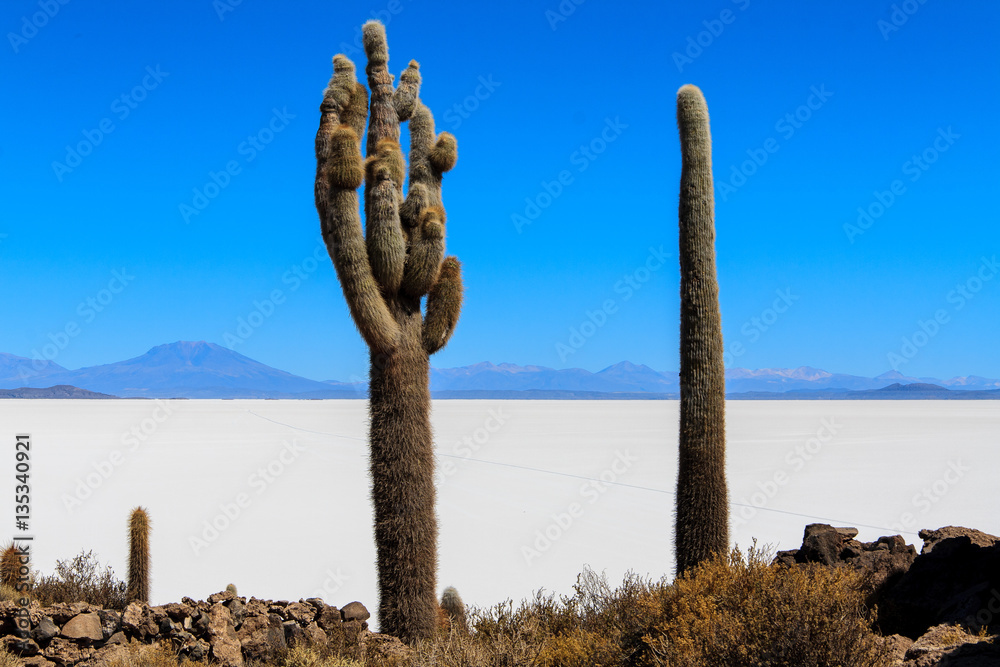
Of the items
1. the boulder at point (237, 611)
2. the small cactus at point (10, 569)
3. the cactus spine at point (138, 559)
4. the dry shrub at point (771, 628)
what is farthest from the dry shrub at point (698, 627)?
the small cactus at point (10, 569)

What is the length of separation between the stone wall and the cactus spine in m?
1.08

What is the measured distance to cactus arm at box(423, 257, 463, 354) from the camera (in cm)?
831

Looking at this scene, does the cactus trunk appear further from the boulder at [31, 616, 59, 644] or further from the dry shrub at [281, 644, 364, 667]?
the boulder at [31, 616, 59, 644]

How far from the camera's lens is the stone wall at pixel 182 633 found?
688 cm

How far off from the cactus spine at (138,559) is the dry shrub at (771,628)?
5643mm

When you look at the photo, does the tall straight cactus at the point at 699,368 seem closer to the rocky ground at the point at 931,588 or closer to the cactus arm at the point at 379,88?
the rocky ground at the point at 931,588

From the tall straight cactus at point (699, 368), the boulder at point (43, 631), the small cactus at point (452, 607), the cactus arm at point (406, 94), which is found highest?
the cactus arm at point (406, 94)

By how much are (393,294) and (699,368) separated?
337cm

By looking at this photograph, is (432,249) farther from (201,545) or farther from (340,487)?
(340,487)

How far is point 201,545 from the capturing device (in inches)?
540

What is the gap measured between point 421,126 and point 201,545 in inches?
351

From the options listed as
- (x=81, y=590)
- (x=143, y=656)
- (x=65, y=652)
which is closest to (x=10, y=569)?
(x=81, y=590)

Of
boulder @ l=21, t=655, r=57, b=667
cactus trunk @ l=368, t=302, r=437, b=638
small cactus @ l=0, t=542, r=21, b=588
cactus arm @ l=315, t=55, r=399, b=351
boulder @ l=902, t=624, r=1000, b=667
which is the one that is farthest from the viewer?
small cactus @ l=0, t=542, r=21, b=588

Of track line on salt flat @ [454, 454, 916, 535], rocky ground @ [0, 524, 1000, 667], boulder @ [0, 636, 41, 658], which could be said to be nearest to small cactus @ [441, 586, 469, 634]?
rocky ground @ [0, 524, 1000, 667]
